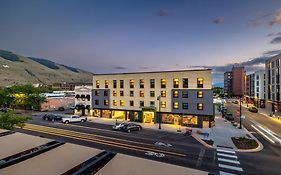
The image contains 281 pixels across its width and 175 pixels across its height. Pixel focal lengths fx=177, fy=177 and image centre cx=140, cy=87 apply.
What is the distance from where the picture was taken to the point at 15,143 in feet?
34.9

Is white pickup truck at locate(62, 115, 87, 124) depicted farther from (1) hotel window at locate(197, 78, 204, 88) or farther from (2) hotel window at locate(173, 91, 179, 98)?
(1) hotel window at locate(197, 78, 204, 88)

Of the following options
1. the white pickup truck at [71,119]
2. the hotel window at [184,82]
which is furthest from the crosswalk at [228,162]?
the white pickup truck at [71,119]

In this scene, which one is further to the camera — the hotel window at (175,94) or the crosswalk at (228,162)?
the hotel window at (175,94)

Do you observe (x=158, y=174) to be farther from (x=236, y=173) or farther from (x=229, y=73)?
(x=229, y=73)

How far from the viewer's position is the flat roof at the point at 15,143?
9.21m

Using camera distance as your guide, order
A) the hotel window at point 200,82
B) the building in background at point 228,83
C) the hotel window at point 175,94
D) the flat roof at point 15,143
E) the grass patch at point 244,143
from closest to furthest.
Answer: the flat roof at point 15,143, the grass patch at point 244,143, the hotel window at point 200,82, the hotel window at point 175,94, the building in background at point 228,83

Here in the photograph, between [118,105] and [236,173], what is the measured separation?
34318 mm

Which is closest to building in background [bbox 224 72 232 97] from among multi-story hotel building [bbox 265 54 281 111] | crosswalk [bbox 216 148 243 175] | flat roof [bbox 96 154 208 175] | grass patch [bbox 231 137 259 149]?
multi-story hotel building [bbox 265 54 281 111]

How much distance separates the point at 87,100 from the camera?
52.5m

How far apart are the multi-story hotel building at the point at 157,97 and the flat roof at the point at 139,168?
3006cm

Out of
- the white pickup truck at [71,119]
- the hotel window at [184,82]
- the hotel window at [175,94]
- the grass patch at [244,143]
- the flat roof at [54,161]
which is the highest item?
the hotel window at [184,82]

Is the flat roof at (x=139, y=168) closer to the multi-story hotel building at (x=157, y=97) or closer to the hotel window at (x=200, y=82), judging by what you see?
the multi-story hotel building at (x=157, y=97)

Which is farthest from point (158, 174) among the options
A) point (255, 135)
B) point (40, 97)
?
point (40, 97)

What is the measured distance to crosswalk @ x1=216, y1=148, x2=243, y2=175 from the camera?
56.0 ft
